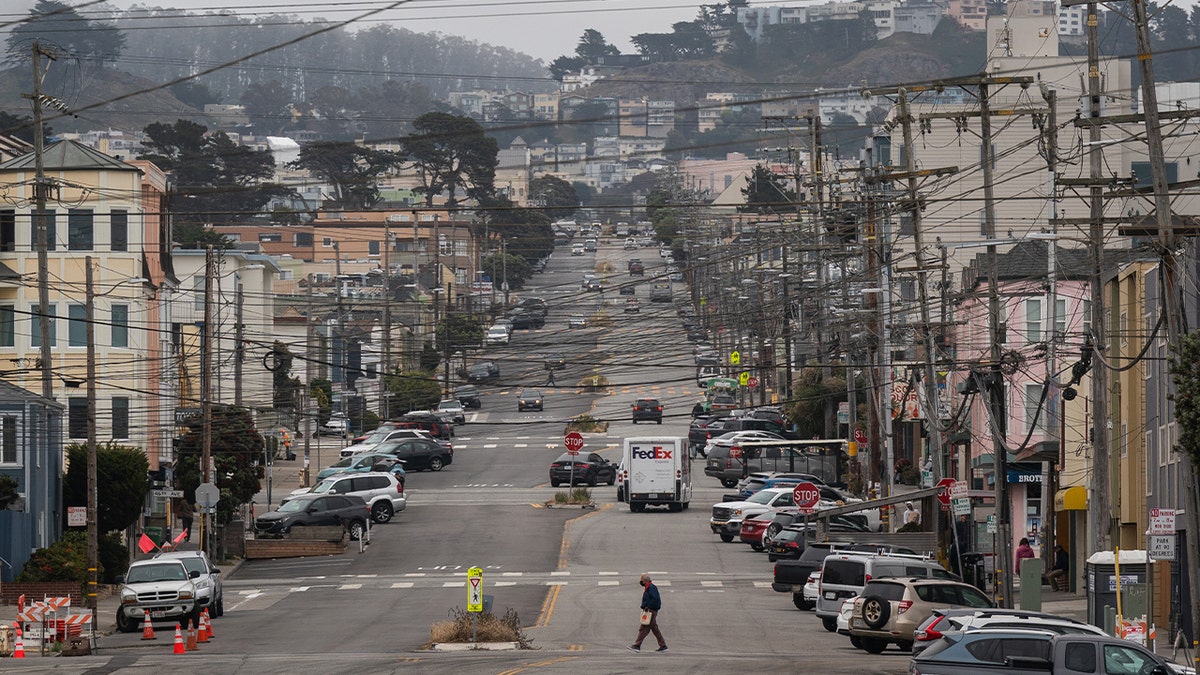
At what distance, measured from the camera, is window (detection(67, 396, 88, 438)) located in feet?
208

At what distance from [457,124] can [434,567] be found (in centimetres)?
11691

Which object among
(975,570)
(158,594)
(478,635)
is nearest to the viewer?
(478,635)

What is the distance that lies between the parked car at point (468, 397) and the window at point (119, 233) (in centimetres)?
3815

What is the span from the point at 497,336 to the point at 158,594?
7929 cm

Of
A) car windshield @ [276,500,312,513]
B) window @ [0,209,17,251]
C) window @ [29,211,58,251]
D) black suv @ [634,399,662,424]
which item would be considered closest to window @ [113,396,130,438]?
window @ [29,211,58,251]

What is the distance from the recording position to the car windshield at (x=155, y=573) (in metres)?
38.4

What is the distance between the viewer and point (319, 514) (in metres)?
56.4

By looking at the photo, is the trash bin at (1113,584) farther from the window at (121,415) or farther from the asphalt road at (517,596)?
the window at (121,415)

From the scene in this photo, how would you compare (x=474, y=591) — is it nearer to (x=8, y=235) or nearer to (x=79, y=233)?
(x=79, y=233)

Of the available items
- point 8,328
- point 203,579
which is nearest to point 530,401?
point 8,328

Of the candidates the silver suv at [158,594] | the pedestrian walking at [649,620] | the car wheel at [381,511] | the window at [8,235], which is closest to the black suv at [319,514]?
the car wheel at [381,511]

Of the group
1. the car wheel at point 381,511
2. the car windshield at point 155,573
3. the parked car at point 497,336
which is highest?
the parked car at point 497,336

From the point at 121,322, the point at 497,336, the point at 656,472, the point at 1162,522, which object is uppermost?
the point at 121,322

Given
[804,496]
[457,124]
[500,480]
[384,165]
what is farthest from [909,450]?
[384,165]
